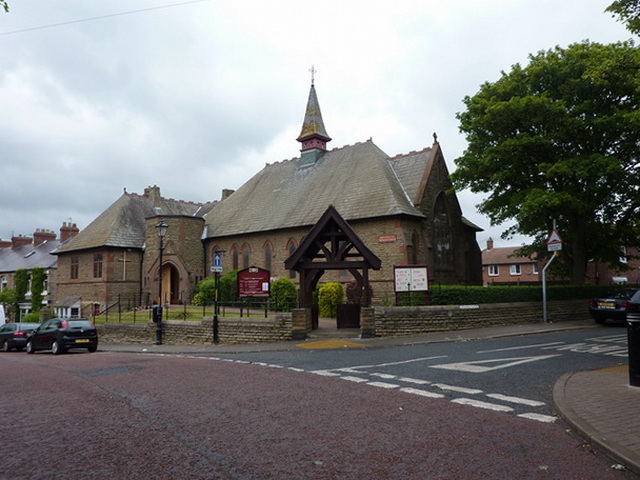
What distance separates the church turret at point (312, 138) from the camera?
124 ft

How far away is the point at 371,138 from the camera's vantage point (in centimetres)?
3503

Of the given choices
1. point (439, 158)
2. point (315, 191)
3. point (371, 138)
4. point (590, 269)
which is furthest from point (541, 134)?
point (590, 269)

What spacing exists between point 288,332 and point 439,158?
59.7 ft

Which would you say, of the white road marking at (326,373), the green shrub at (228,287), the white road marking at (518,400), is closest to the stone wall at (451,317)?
the white road marking at (326,373)

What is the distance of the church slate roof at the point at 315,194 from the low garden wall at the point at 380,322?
8.38m

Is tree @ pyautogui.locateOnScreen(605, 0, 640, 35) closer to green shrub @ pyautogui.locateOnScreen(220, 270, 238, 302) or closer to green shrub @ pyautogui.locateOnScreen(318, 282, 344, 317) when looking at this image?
green shrub @ pyautogui.locateOnScreen(318, 282, 344, 317)

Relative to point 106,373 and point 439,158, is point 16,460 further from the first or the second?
point 439,158

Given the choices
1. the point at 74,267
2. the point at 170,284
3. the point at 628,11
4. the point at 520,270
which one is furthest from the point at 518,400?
the point at 520,270

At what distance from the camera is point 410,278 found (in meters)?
19.3

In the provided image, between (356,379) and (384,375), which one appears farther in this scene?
(384,375)

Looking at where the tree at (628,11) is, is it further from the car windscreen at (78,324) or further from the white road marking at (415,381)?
the car windscreen at (78,324)

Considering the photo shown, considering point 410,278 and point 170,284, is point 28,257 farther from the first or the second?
point 410,278

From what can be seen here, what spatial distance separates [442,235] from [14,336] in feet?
82.9

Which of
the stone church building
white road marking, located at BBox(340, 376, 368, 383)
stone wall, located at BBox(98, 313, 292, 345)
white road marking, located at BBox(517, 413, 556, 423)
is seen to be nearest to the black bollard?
white road marking, located at BBox(517, 413, 556, 423)
